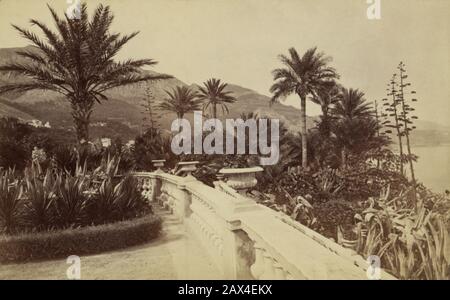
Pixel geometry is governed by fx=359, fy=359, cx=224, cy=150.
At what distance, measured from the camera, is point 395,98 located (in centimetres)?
761

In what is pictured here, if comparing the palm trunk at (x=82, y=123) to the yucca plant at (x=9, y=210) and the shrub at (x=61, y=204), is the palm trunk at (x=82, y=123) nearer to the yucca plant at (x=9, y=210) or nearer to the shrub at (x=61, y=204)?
the shrub at (x=61, y=204)

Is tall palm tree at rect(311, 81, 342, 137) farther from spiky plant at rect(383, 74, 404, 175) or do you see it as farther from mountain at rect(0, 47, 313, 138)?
spiky plant at rect(383, 74, 404, 175)

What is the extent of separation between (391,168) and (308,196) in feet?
9.17

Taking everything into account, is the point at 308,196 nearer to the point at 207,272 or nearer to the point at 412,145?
the point at 412,145

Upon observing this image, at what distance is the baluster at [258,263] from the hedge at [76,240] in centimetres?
247

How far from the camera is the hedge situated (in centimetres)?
439

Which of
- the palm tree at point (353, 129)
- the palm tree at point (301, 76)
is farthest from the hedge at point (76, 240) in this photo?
the palm tree at point (301, 76)

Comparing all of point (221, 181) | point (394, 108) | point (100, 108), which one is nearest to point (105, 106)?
point (100, 108)

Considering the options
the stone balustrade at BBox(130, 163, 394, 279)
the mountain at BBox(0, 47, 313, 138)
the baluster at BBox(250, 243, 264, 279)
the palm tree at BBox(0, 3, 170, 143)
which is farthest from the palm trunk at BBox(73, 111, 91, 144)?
the baluster at BBox(250, 243, 264, 279)

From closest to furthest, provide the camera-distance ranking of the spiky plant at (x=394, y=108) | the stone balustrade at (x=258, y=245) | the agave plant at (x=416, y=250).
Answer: the stone balustrade at (x=258, y=245)
the agave plant at (x=416, y=250)
the spiky plant at (x=394, y=108)

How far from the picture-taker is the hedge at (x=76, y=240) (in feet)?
14.4

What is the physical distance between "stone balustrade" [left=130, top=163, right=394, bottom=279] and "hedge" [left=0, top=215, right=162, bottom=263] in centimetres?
72
